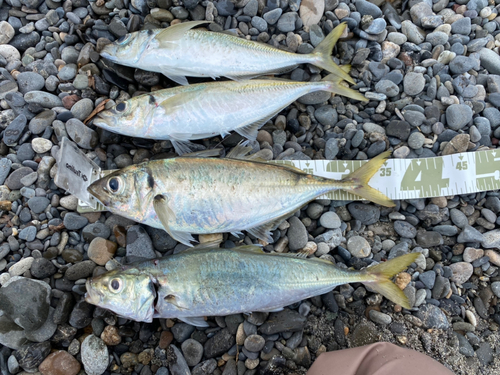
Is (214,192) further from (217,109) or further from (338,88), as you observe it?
(338,88)

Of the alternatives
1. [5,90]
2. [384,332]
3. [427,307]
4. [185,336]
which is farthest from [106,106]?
[427,307]

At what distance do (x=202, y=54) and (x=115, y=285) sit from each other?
2261mm

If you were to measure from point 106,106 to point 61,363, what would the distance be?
2.41 meters

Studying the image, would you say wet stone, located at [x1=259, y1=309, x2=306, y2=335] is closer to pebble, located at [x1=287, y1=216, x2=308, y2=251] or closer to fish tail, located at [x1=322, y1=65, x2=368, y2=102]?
pebble, located at [x1=287, y1=216, x2=308, y2=251]

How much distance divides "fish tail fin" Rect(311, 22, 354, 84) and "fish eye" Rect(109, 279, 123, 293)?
9.19 feet

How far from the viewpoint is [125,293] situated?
2.53 meters

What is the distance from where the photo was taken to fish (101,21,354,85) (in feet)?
10.2

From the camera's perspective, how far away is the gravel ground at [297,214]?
2.86 m

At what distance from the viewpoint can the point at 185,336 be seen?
9.54 feet

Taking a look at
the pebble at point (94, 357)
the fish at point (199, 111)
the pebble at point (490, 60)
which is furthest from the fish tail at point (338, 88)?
the pebble at point (94, 357)

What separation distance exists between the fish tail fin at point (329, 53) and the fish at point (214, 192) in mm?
1000

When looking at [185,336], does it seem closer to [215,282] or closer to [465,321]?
[215,282]

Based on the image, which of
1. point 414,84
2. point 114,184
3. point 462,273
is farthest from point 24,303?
point 414,84

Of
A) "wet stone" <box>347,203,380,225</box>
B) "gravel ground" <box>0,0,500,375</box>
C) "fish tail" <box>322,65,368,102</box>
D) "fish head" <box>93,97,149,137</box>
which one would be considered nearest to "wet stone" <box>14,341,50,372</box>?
"gravel ground" <box>0,0,500,375</box>
